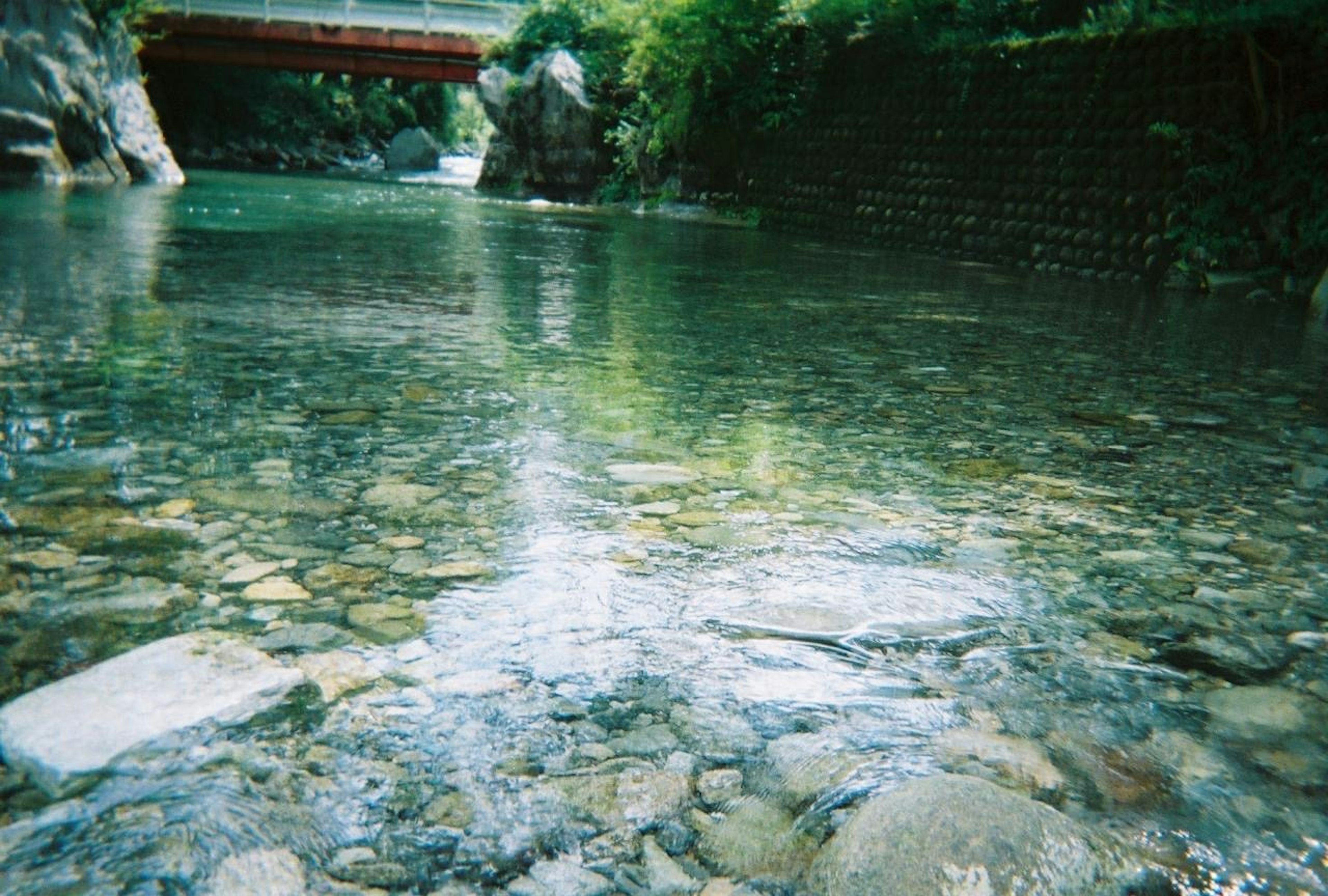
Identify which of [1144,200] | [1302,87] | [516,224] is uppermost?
[1302,87]

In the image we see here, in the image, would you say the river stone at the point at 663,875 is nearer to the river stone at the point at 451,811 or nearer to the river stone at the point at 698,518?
the river stone at the point at 451,811

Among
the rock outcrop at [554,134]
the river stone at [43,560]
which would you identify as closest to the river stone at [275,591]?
the river stone at [43,560]

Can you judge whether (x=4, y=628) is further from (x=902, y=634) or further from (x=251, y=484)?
(x=902, y=634)

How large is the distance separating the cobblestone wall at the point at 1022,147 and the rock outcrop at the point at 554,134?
658 cm

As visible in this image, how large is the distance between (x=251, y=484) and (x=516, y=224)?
11.2 meters

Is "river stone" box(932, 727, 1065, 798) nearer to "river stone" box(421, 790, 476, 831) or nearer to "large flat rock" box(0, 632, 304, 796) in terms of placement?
"river stone" box(421, 790, 476, 831)

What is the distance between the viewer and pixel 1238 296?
9.33m

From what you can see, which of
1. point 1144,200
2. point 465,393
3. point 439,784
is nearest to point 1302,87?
point 1144,200

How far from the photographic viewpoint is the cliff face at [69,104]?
1549 cm

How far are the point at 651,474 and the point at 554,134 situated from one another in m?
20.0

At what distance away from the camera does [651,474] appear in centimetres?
278

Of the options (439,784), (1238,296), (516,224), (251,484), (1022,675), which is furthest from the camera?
(516,224)

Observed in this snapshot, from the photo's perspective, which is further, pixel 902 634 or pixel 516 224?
pixel 516 224

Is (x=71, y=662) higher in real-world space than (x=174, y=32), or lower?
lower
